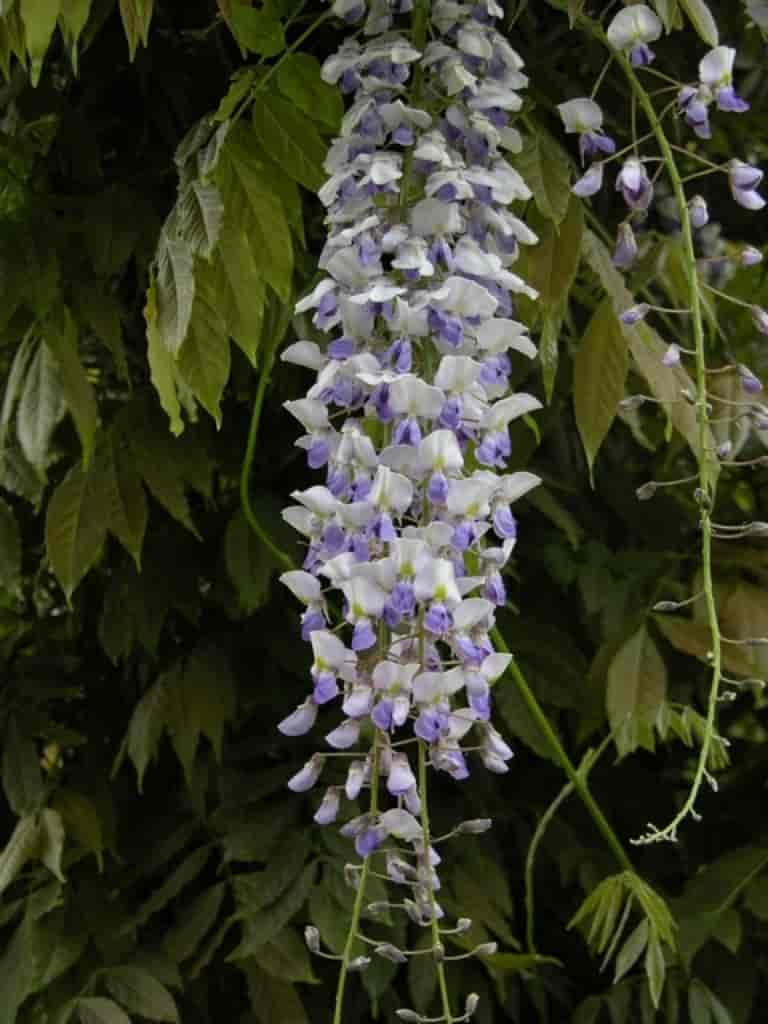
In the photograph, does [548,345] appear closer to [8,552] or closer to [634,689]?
[634,689]

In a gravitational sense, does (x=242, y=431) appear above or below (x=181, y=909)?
above

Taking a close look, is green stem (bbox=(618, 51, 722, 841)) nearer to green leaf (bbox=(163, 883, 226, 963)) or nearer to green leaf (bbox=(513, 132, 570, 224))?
green leaf (bbox=(513, 132, 570, 224))

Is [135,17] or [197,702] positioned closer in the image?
[135,17]

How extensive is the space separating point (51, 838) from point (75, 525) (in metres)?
0.36

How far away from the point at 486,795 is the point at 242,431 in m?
0.51

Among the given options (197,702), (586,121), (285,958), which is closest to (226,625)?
(197,702)

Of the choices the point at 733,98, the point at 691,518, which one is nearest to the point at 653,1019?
the point at 691,518

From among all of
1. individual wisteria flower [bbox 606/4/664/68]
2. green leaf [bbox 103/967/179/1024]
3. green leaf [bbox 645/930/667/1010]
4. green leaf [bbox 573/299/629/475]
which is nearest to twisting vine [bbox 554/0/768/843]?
individual wisteria flower [bbox 606/4/664/68]

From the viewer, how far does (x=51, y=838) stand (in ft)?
5.09

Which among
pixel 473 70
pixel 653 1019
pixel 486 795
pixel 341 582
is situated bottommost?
pixel 653 1019

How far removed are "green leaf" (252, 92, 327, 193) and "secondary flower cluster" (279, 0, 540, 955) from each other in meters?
0.08

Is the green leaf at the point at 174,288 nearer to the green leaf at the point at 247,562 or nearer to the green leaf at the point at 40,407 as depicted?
the green leaf at the point at 40,407

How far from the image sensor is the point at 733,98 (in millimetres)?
998

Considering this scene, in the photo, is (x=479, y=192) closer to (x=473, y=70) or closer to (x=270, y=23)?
(x=473, y=70)
